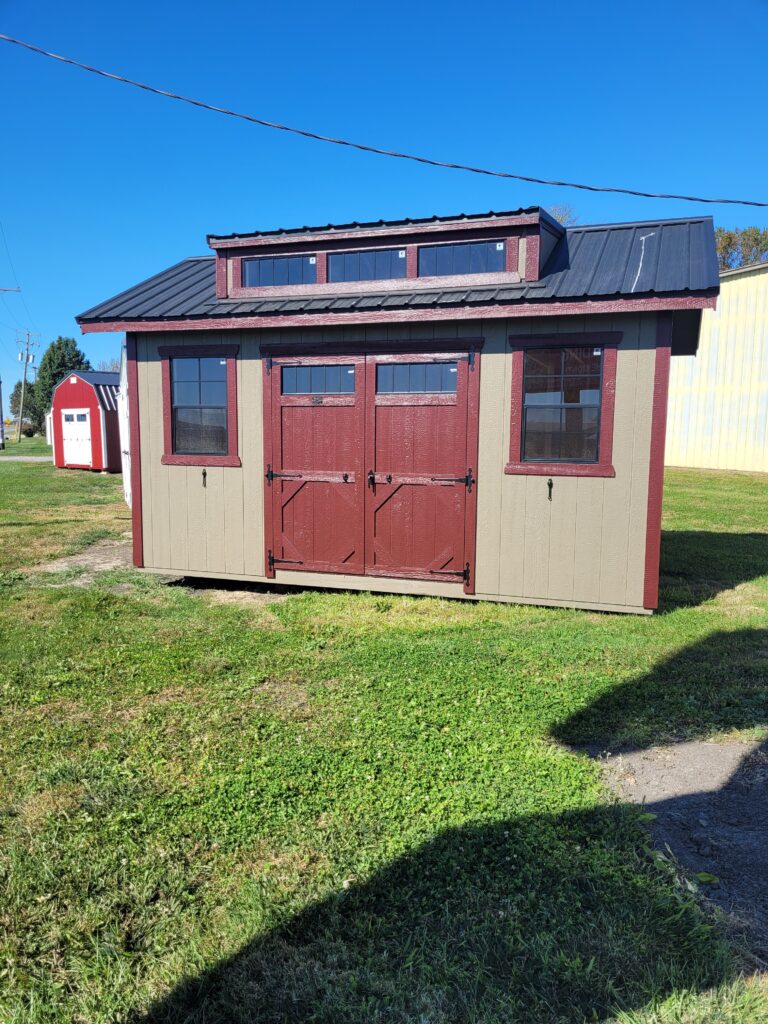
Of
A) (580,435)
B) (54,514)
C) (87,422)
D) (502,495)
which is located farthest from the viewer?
(87,422)

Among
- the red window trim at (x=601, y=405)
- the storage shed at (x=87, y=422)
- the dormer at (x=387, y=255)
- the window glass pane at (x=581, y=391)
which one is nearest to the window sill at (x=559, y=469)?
the red window trim at (x=601, y=405)

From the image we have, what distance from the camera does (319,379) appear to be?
7.52 metres

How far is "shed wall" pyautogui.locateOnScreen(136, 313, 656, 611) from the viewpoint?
258 inches

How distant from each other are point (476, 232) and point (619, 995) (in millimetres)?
6417

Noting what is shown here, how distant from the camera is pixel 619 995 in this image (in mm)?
2240

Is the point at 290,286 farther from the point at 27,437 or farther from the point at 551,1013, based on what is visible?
Answer: the point at 27,437

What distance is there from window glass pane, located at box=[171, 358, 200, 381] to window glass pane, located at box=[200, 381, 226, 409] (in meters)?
0.14

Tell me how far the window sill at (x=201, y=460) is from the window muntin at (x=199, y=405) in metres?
0.06

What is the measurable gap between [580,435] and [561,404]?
33 centimetres

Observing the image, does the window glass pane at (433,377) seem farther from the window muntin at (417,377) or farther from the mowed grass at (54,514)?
the mowed grass at (54,514)

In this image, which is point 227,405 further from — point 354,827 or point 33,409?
point 33,409

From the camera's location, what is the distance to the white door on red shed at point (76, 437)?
24.8m

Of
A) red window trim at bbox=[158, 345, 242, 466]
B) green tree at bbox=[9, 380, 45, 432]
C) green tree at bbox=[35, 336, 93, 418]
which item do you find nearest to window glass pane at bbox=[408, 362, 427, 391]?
red window trim at bbox=[158, 345, 242, 466]

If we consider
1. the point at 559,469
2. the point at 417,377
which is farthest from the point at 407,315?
the point at 559,469
